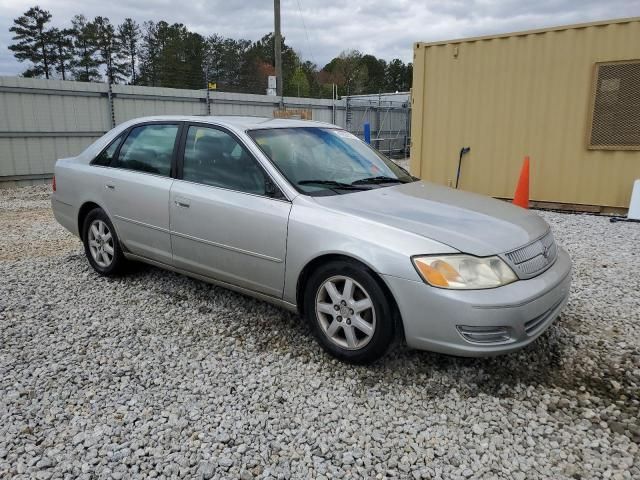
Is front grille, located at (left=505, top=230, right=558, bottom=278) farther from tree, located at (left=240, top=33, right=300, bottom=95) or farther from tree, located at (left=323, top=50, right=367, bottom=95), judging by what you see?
tree, located at (left=323, top=50, right=367, bottom=95)

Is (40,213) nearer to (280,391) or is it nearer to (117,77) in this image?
(280,391)

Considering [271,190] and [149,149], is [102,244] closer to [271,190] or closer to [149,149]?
[149,149]

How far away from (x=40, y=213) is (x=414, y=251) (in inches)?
323

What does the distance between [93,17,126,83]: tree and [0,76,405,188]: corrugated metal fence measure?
29.5m

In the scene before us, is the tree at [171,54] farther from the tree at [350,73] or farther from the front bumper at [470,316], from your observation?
the front bumper at [470,316]

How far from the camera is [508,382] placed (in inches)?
117

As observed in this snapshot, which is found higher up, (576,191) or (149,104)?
(149,104)

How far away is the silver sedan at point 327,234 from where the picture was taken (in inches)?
107

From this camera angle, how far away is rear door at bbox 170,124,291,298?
10.9 feet

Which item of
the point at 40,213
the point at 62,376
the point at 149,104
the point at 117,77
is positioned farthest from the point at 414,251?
the point at 117,77

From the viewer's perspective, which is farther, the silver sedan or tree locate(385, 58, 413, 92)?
tree locate(385, 58, 413, 92)

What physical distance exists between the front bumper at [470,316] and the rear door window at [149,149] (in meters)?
2.30

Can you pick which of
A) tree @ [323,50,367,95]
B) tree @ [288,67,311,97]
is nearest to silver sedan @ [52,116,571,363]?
tree @ [288,67,311,97]

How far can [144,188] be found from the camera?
13.6 feet
